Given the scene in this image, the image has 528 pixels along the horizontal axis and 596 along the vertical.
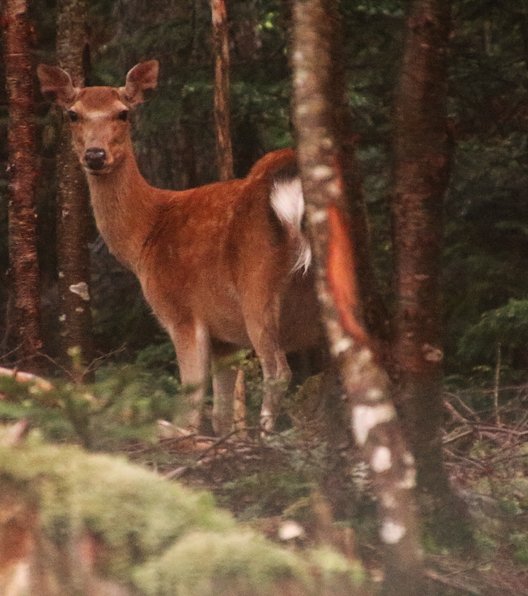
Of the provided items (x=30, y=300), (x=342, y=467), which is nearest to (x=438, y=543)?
(x=342, y=467)

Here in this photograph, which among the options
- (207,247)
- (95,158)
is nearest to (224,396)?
(207,247)

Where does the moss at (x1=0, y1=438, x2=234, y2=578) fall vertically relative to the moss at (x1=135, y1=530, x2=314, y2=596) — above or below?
above

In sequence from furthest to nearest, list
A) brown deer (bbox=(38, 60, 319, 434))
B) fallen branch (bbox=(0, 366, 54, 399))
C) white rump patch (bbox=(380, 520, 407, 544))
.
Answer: brown deer (bbox=(38, 60, 319, 434)) < fallen branch (bbox=(0, 366, 54, 399)) < white rump patch (bbox=(380, 520, 407, 544))

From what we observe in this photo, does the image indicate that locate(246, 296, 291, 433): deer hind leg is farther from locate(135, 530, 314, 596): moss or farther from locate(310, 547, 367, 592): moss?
locate(135, 530, 314, 596): moss

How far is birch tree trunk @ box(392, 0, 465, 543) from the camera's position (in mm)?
5766

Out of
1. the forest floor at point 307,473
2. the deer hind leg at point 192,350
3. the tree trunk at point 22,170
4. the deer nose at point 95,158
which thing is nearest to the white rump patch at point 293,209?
the deer hind leg at point 192,350

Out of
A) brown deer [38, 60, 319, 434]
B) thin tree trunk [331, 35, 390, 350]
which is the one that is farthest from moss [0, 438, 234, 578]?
brown deer [38, 60, 319, 434]

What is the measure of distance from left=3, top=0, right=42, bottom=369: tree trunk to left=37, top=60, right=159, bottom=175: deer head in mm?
195

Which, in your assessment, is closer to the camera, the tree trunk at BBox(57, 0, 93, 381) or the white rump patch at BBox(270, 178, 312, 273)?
the white rump patch at BBox(270, 178, 312, 273)

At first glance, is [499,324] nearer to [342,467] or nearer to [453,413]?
[453,413]

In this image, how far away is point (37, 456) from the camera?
4410 mm

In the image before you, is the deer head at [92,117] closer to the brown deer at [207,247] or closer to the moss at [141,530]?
the brown deer at [207,247]

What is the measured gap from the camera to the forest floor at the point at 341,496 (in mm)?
5668

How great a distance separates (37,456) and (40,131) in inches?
363
